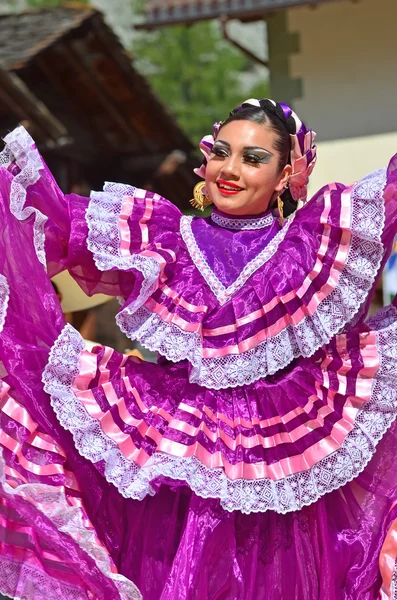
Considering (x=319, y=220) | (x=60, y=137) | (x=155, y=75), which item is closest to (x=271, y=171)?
(x=319, y=220)

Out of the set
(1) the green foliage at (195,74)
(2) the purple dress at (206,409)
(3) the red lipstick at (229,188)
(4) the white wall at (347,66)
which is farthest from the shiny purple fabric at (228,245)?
(1) the green foliage at (195,74)

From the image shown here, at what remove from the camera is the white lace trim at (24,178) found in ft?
9.99

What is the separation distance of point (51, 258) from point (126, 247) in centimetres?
23

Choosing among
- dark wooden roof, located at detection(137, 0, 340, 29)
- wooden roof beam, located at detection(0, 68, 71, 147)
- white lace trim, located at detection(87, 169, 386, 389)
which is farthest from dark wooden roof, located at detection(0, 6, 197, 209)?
white lace trim, located at detection(87, 169, 386, 389)

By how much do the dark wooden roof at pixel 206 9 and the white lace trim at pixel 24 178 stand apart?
437 centimetres

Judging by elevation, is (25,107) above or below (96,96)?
below

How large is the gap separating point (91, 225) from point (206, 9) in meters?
4.87

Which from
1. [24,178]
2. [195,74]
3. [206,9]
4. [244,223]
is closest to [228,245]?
[244,223]

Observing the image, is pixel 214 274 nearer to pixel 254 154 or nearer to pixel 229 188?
pixel 229 188

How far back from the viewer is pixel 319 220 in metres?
3.14

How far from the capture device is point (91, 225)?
125 inches

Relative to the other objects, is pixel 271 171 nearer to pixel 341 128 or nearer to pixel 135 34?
pixel 341 128

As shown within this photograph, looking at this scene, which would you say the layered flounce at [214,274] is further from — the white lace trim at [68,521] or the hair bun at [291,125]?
the white lace trim at [68,521]

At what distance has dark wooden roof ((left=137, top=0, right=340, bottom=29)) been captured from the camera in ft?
23.6
